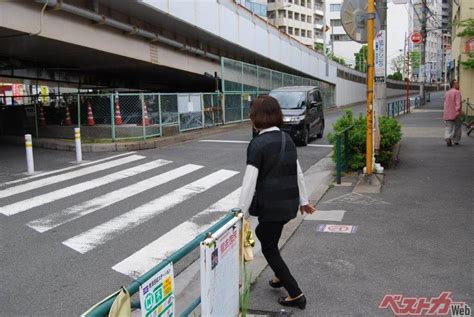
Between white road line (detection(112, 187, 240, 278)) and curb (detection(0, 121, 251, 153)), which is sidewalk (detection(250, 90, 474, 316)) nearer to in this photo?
white road line (detection(112, 187, 240, 278))

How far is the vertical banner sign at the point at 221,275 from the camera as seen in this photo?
291 centimetres

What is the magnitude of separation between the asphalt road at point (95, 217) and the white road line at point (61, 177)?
1.0 inches

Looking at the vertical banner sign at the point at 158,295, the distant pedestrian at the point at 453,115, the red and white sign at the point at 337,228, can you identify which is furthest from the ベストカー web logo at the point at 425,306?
the distant pedestrian at the point at 453,115

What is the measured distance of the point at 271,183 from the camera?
388cm

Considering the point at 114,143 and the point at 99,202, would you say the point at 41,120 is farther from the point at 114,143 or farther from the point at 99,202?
the point at 99,202

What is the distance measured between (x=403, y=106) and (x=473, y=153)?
20219 mm

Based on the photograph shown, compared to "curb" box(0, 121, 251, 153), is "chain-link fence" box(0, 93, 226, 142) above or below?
above

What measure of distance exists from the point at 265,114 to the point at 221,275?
4.56 ft

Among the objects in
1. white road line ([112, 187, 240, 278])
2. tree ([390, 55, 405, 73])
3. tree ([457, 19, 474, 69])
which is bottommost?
white road line ([112, 187, 240, 278])

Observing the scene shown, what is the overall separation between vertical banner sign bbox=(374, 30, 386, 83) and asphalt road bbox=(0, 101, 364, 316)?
346 centimetres

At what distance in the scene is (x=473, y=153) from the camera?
12.2 m

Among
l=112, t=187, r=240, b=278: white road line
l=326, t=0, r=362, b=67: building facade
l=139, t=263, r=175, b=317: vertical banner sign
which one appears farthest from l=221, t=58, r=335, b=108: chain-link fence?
l=326, t=0, r=362, b=67: building facade

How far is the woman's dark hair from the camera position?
155 inches

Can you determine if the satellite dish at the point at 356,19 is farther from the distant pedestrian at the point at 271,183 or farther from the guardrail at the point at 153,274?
the guardrail at the point at 153,274
